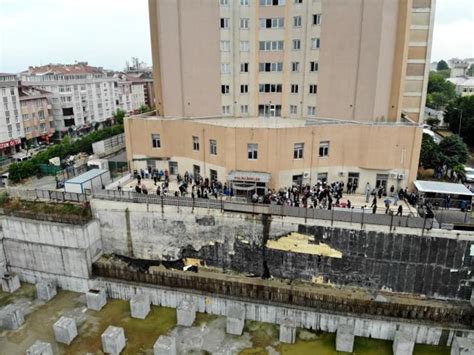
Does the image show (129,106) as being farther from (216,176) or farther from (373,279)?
(373,279)

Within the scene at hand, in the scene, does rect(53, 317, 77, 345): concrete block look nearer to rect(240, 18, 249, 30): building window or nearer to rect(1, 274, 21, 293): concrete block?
rect(1, 274, 21, 293): concrete block

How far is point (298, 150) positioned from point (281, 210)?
6.33 metres

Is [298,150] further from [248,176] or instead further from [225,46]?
[225,46]

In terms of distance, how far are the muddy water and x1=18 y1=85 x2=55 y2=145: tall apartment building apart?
4494cm

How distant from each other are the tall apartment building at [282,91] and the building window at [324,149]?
11 centimetres

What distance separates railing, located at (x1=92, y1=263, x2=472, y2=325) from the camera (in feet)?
72.4

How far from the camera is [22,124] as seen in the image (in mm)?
59094

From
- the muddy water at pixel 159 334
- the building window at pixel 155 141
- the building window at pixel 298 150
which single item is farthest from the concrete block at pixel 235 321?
the building window at pixel 155 141

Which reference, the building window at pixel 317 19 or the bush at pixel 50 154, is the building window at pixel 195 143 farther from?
the bush at pixel 50 154

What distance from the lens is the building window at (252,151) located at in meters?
28.2

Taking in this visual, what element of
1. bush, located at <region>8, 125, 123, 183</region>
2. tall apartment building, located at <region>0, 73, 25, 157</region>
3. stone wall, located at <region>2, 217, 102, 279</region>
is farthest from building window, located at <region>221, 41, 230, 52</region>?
tall apartment building, located at <region>0, 73, 25, 157</region>

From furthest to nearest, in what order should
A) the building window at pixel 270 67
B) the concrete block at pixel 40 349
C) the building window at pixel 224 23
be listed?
the building window at pixel 270 67, the building window at pixel 224 23, the concrete block at pixel 40 349

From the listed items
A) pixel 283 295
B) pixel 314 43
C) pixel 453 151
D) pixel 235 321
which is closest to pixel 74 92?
pixel 314 43

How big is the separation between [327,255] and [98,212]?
56.9 feet
